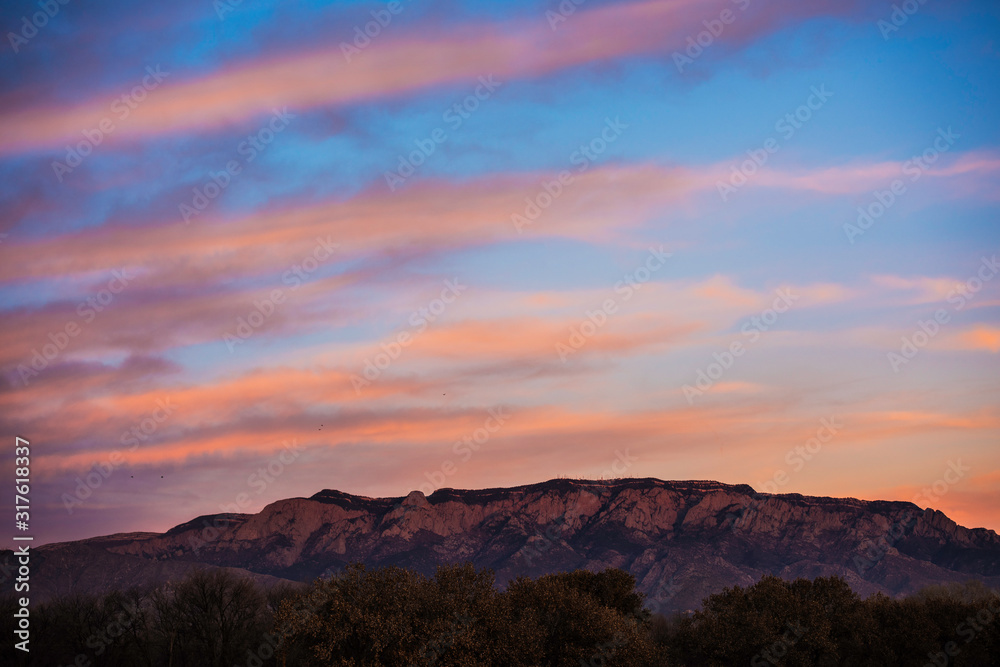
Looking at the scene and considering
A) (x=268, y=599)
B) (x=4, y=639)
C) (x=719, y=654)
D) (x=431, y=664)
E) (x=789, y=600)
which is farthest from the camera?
(x=268, y=599)

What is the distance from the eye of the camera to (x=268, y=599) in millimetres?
139250

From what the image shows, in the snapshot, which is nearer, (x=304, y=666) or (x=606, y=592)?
(x=304, y=666)

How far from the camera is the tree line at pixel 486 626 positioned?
6288cm

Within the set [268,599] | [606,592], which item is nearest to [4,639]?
[268,599]

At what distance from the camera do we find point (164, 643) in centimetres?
11606

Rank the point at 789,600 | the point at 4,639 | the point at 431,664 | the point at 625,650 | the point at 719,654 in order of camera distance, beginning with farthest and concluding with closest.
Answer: the point at 4,639
the point at 789,600
the point at 719,654
the point at 625,650
the point at 431,664

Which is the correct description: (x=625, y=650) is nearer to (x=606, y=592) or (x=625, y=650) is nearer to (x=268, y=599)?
(x=606, y=592)

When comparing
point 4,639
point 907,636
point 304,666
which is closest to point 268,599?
point 4,639

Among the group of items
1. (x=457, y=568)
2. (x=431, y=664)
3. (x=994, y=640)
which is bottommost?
(x=994, y=640)

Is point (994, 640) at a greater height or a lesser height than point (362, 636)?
lesser

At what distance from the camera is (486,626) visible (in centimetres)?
6625

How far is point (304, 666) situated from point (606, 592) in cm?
3449

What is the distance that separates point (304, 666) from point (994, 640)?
62.6m

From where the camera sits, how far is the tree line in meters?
62.9
